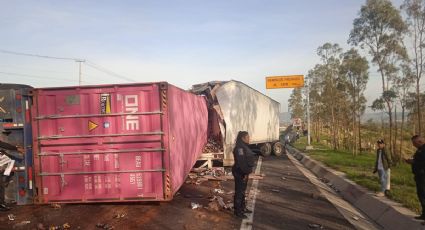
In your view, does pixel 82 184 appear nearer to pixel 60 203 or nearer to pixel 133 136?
pixel 60 203

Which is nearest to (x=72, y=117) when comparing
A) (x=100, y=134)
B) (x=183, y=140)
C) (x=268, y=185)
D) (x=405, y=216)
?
(x=100, y=134)

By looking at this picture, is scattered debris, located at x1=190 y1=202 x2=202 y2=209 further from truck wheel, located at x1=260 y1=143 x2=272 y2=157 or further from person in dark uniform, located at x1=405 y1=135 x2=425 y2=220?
truck wheel, located at x1=260 y1=143 x2=272 y2=157

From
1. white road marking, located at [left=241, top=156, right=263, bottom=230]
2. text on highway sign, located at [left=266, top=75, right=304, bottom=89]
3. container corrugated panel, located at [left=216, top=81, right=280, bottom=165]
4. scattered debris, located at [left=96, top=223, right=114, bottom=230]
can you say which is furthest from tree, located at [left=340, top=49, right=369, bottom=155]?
scattered debris, located at [left=96, top=223, right=114, bottom=230]

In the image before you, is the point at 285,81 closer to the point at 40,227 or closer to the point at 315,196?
the point at 315,196

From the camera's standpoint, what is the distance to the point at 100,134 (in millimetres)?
8211

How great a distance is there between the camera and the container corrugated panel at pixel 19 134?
8.38 metres

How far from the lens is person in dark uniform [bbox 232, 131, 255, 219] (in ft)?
25.6

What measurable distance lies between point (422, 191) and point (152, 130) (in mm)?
5411

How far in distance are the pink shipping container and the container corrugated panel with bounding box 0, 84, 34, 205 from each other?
203 mm

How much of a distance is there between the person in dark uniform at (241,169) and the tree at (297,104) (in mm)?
42565

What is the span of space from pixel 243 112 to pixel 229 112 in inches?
52.3

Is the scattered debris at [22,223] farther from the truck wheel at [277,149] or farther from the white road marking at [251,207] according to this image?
the truck wheel at [277,149]

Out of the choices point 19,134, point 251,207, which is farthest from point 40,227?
point 251,207

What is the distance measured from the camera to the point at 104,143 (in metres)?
8.22
